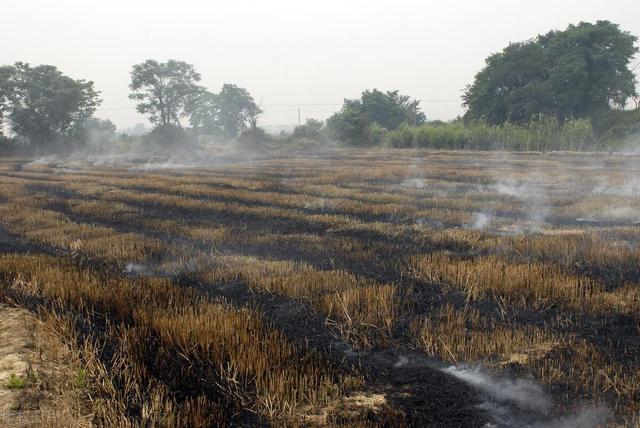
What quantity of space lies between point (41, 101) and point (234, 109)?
37.2 meters

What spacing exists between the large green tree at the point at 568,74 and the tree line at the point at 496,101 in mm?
80

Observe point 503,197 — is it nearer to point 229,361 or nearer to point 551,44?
point 229,361

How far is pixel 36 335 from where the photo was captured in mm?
4508

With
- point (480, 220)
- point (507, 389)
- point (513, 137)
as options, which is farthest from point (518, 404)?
point (513, 137)

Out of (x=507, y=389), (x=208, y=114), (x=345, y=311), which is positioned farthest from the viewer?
(x=208, y=114)

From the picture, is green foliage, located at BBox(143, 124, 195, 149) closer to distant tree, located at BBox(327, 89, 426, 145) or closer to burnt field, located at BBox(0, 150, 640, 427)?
distant tree, located at BBox(327, 89, 426, 145)

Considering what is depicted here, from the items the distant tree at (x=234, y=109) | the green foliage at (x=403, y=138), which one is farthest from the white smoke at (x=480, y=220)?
the distant tree at (x=234, y=109)

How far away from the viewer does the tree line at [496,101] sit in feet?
121

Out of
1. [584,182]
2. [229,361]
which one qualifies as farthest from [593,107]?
[229,361]

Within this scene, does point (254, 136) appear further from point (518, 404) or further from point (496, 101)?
point (518, 404)

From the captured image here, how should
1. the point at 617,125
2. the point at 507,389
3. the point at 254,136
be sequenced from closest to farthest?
the point at 507,389
the point at 617,125
the point at 254,136

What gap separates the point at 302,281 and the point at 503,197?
30.3 feet

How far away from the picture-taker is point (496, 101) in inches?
1713

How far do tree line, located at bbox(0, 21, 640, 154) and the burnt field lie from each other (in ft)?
90.4
